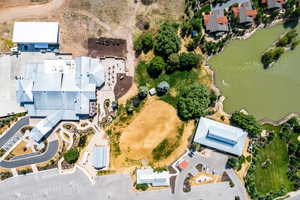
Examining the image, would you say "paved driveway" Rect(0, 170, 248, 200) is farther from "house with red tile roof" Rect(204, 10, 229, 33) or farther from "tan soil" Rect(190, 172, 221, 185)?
"house with red tile roof" Rect(204, 10, 229, 33)

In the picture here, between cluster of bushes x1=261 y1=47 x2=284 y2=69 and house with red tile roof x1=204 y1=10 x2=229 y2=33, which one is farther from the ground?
house with red tile roof x1=204 y1=10 x2=229 y2=33

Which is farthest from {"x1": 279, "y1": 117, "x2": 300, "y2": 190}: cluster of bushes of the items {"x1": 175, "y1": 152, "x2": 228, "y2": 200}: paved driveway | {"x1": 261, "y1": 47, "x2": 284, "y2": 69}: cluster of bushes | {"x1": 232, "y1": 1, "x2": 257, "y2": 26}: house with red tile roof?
{"x1": 232, "y1": 1, "x2": 257, "y2": 26}: house with red tile roof

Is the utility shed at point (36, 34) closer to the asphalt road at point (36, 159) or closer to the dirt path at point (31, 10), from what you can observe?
the dirt path at point (31, 10)

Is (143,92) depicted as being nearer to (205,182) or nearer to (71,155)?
(71,155)

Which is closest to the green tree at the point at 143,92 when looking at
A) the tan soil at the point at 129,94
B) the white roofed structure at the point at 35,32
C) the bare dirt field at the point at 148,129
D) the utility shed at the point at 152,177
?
the tan soil at the point at 129,94

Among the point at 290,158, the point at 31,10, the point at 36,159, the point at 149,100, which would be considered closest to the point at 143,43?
the point at 149,100

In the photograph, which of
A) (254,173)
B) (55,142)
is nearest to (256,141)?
(254,173)
